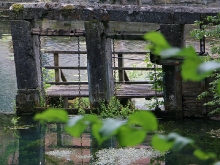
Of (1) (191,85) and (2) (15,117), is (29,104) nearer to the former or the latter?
(2) (15,117)

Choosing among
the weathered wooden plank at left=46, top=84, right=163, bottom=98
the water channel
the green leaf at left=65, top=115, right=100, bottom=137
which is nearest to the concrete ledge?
the weathered wooden plank at left=46, top=84, right=163, bottom=98

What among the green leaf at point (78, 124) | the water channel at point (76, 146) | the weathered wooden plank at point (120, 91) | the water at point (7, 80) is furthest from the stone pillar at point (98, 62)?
the green leaf at point (78, 124)

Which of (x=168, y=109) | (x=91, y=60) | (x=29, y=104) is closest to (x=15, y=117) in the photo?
(x=29, y=104)

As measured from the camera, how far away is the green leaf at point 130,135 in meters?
1.08

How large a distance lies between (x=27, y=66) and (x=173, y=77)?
269 cm

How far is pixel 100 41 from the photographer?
950 centimetres

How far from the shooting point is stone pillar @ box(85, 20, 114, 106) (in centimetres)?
943

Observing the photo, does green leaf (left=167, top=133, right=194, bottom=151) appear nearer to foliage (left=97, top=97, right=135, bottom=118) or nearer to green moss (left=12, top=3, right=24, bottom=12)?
foliage (left=97, top=97, right=135, bottom=118)

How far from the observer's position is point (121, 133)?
111 centimetres

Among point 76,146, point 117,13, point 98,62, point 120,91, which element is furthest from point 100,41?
point 76,146

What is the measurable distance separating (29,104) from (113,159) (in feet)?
9.87

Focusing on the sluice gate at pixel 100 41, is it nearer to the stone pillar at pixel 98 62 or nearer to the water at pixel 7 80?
the stone pillar at pixel 98 62

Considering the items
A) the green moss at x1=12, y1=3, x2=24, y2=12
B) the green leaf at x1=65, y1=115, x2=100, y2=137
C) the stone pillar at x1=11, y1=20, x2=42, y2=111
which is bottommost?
the stone pillar at x1=11, y1=20, x2=42, y2=111

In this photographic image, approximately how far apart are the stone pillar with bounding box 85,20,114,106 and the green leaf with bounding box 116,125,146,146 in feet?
27.4
